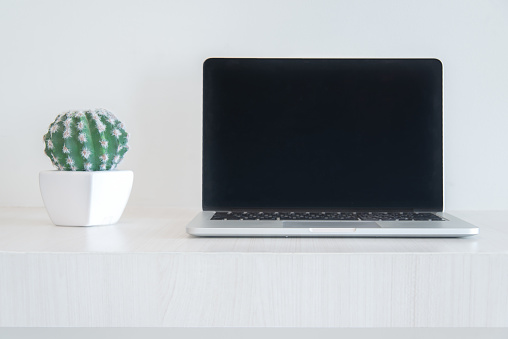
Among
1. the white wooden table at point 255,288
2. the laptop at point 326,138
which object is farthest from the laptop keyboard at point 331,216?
the white wooden table at point 255,288

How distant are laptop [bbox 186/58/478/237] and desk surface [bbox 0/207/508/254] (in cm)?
13

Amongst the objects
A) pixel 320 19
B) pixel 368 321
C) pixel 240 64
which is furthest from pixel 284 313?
pixel 320 19

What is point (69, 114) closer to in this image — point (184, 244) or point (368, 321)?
point (184, 244)

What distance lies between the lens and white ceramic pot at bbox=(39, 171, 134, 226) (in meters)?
0.75

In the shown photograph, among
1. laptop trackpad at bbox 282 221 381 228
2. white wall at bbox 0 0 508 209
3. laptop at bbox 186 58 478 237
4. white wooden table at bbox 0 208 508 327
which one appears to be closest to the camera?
white wooden table at bbox 0 208 508 327

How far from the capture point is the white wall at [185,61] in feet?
3.26

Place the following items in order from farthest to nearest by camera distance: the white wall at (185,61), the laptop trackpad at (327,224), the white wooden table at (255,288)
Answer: the white wall at (185,61) → the laptop trackpad at (327,224) → the white wooden table at (255,288)

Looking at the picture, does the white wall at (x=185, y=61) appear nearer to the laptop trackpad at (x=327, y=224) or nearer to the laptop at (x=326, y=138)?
the laptop at (x=326, y=138)

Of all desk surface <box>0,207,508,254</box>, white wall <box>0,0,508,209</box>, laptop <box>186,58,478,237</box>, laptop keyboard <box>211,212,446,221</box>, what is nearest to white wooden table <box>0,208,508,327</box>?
desk surface <box>0,207,508,254</box>

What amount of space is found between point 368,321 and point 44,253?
15.5 inches

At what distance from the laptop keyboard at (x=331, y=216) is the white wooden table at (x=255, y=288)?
0.17 meters

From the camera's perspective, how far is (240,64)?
85cm

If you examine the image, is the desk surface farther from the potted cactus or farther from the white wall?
the white wall

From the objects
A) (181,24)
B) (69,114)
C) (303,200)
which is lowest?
(303,200)
